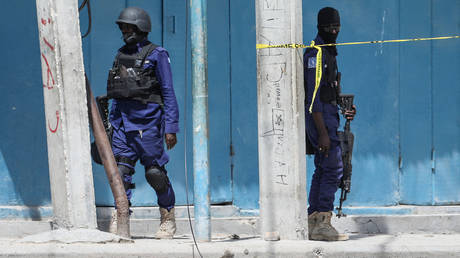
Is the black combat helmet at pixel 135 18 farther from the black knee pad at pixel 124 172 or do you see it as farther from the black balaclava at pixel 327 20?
the black balaclava at pixel 327 20

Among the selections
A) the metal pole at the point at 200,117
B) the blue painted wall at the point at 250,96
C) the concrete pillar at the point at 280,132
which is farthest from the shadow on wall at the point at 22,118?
the concrete pillar at the point at 280,132

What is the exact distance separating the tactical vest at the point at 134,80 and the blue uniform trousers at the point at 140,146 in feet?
0.86

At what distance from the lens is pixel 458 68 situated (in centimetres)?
800

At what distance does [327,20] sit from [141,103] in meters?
1.68

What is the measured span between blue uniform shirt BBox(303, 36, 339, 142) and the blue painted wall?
118 cm

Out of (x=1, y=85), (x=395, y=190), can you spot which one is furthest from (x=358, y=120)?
(x=1, y=85)

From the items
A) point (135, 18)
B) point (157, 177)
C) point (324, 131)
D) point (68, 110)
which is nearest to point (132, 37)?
point (135, 18)

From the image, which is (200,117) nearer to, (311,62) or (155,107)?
(155,107)

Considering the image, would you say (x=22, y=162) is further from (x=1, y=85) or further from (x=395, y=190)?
(x=395, y=190)

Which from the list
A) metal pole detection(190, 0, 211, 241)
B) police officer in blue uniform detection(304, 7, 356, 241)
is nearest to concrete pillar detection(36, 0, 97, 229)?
metal pole detection(190, 0, 211, 241)

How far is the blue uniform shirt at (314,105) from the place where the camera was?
6.65m

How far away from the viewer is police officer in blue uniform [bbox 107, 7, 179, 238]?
6.63m

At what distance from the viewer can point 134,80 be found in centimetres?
660

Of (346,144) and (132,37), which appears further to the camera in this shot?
(346,144)
